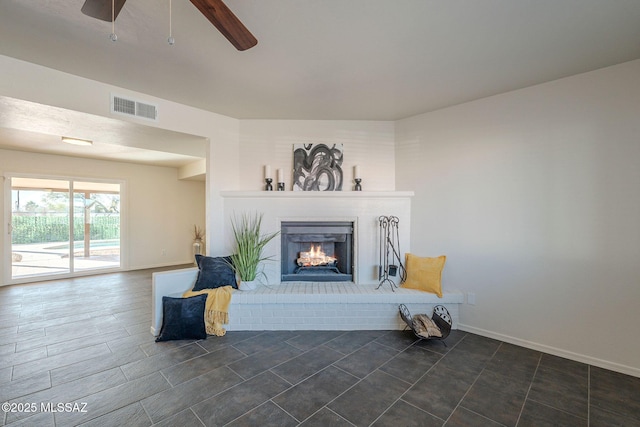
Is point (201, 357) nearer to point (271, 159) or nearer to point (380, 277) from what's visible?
point (380, 277)

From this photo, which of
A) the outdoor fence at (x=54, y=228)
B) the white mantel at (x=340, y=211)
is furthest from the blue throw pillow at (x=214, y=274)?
the outdoor fence at (x=54, y=228)

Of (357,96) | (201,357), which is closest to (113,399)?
(201,357)

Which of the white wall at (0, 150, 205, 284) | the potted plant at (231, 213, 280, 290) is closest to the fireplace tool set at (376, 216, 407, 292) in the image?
the potted plant at (231, 213, 280, 290)

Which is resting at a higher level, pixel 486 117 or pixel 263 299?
pixel 486 117

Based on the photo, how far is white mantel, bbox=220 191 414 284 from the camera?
340 cm

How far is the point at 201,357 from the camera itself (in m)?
2.41

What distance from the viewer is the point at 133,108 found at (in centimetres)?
272

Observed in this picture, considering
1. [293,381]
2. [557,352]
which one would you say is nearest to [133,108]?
[293,381]

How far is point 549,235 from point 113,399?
386 centimetres

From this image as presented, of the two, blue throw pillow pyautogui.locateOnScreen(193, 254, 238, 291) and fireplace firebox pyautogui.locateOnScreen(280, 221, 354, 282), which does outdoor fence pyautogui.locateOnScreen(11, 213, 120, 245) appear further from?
fireplace firebox pyautogui.locateOnScreen(280, 221, 354, 282)

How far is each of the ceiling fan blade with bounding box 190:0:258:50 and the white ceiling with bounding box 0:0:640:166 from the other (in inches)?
15.6

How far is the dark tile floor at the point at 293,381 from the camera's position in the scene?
5.63 ft

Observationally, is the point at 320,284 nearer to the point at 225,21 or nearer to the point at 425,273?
the point at 425,273

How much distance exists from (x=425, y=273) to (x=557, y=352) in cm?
132
